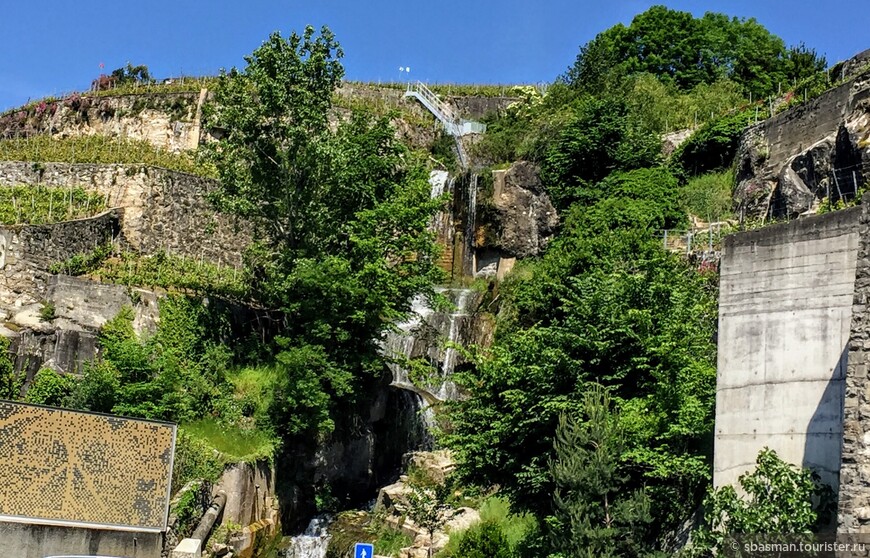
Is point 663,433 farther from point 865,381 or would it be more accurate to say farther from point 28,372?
point 28,372

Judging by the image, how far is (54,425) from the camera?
A: 2269cm

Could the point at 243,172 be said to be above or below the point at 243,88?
below

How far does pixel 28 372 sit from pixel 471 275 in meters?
16.3

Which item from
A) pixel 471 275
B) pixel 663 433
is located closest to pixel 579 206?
pixel 471 275

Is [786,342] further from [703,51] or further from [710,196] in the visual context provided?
[703,51]

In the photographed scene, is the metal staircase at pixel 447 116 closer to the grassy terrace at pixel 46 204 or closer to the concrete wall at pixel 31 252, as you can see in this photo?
the grassy terrace at pixel 46 204

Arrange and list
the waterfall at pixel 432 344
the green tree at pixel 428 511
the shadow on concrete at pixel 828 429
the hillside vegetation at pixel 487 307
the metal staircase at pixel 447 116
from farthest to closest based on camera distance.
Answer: the metal staircase at pixel 447 116 < the waterfall at pixel 432 344 < the green tree at pixel 428 511 < the hillside vegetation at pixel 487 307 < the shadow on concrete at pixel 828 429

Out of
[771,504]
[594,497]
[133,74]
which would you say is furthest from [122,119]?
[771,504]

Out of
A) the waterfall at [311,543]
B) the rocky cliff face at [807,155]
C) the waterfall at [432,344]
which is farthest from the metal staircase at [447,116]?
the waterfall at [311,543]

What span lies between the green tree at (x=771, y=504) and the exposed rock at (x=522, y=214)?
882 inches

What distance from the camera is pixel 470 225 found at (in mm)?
39281

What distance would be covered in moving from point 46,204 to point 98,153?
3.82 meters

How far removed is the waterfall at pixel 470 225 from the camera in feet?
127

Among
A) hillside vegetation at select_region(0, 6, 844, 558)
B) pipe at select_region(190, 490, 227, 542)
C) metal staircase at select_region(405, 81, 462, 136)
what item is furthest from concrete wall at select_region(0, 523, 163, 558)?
metal staircase at select_region(405, 81, 462, 136)
